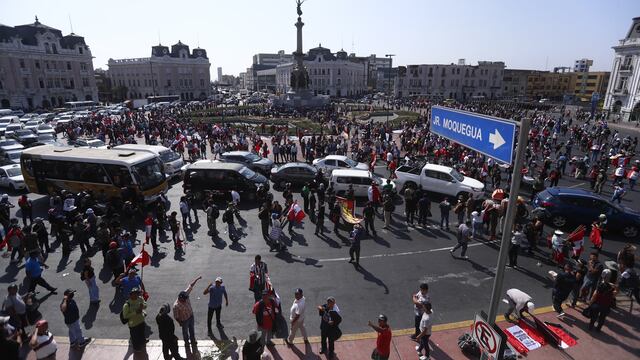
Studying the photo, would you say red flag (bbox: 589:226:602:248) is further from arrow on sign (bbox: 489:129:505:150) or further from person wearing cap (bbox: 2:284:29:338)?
person wearing cap (bbox: 2:284:29:338)

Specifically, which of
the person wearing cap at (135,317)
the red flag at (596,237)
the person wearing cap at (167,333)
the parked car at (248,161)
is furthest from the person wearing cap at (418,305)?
the parked car at (248,161)

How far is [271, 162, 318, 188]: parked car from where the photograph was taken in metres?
19.1

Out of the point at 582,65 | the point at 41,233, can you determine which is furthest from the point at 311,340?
the point at 582,65

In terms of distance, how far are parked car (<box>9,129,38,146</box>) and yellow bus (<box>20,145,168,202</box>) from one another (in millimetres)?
16635

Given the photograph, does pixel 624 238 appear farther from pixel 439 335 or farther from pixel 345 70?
pixel 345 70

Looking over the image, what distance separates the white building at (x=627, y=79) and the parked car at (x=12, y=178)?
243ft

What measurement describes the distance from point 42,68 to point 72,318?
81764 mm

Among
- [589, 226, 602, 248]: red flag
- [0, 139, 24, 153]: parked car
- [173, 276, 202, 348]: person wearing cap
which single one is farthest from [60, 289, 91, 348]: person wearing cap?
[0, 139, 24, 153]: parked car

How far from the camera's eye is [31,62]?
66.9 meters

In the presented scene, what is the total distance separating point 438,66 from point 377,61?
3905 inches

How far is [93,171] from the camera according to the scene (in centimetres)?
1620

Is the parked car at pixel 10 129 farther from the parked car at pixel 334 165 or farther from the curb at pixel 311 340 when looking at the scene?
the curb at pixel 311 340

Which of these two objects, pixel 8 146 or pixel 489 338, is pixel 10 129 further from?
pixel 489 338

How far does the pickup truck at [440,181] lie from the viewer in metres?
17.1
